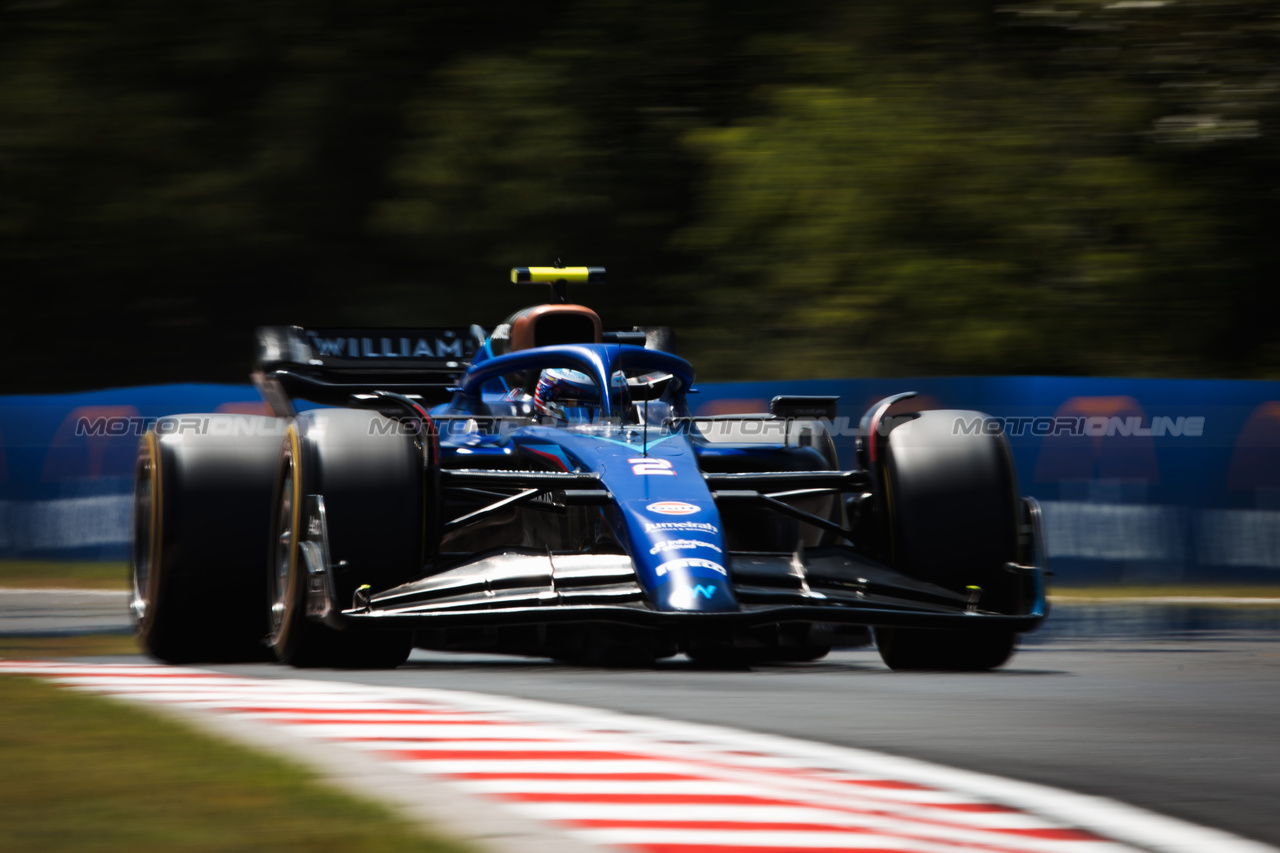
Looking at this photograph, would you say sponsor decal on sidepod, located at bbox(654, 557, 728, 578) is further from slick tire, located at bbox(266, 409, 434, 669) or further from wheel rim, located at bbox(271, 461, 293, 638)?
wheel rim, located at bbox(271, 461, 293, 638)

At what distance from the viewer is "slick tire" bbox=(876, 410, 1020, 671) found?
27.0 feet

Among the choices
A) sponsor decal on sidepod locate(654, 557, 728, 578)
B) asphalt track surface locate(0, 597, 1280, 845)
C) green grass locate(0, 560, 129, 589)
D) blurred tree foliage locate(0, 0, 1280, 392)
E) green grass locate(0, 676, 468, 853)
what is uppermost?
blurred tree foliage locate(0, 0, 1280, 392)

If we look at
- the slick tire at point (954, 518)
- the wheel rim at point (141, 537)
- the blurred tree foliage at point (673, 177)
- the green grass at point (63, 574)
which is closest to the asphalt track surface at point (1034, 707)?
the slick tire at point (954, 518)

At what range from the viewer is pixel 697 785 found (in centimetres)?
478

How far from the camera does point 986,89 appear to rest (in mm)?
21266

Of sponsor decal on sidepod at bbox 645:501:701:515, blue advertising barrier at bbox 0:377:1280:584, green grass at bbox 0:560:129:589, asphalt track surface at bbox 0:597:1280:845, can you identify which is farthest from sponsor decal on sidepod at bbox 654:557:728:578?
green grass at bbox 0:560:129:589

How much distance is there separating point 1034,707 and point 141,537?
4770 mm

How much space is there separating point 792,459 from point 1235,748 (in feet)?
12.9

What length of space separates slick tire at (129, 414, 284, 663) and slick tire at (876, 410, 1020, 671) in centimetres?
286

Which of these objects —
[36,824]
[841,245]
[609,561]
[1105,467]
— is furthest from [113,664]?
[841,245]

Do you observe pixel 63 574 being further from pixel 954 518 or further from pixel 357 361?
pixel 954 518

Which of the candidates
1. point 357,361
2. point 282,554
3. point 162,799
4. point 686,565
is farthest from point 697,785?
point 357,361

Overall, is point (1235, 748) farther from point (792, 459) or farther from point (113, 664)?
point (113, 664)

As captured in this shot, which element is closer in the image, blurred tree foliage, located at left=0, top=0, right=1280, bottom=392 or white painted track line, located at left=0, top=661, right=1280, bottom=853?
white painted track line, located at left=0, top=661, right=1280, bottom=853
